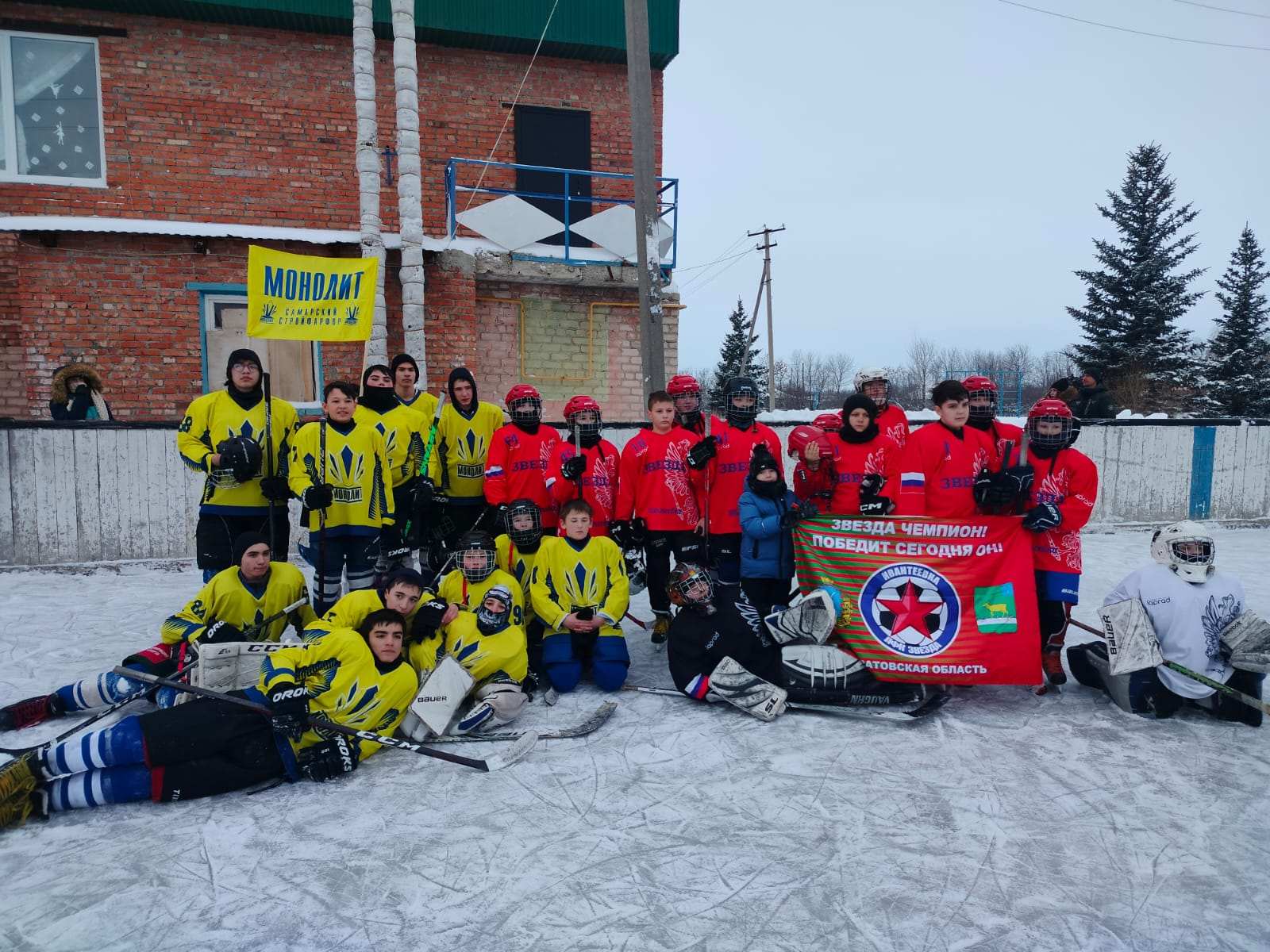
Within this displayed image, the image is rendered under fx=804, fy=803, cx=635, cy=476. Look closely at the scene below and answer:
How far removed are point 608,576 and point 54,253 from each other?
9202 millimetres

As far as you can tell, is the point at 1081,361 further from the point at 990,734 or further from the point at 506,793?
the point at 506,793

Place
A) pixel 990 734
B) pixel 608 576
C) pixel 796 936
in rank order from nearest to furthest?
pixel 796 936, pixel 990 734, pixel 608 576

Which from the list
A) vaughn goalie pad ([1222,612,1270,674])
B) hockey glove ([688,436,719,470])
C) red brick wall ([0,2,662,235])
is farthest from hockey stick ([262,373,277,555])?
red brick wall ([0,2,662,235])

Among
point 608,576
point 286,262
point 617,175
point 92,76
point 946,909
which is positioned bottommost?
point 946,909

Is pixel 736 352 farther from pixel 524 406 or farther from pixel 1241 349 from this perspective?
pixel 524 406

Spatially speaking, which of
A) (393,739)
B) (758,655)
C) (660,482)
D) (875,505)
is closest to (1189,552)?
(875,505)

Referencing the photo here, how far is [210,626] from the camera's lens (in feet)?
14.3

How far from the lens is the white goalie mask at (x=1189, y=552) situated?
13.7 feet

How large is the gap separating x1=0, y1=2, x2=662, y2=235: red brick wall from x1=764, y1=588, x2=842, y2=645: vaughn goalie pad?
8.92m

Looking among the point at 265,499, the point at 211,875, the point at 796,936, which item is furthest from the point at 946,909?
the point at 265,499

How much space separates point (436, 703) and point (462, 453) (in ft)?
7.14

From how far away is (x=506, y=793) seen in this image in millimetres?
3443

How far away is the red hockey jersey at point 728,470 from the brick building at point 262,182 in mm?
6394

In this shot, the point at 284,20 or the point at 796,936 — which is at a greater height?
the point at 284,20
